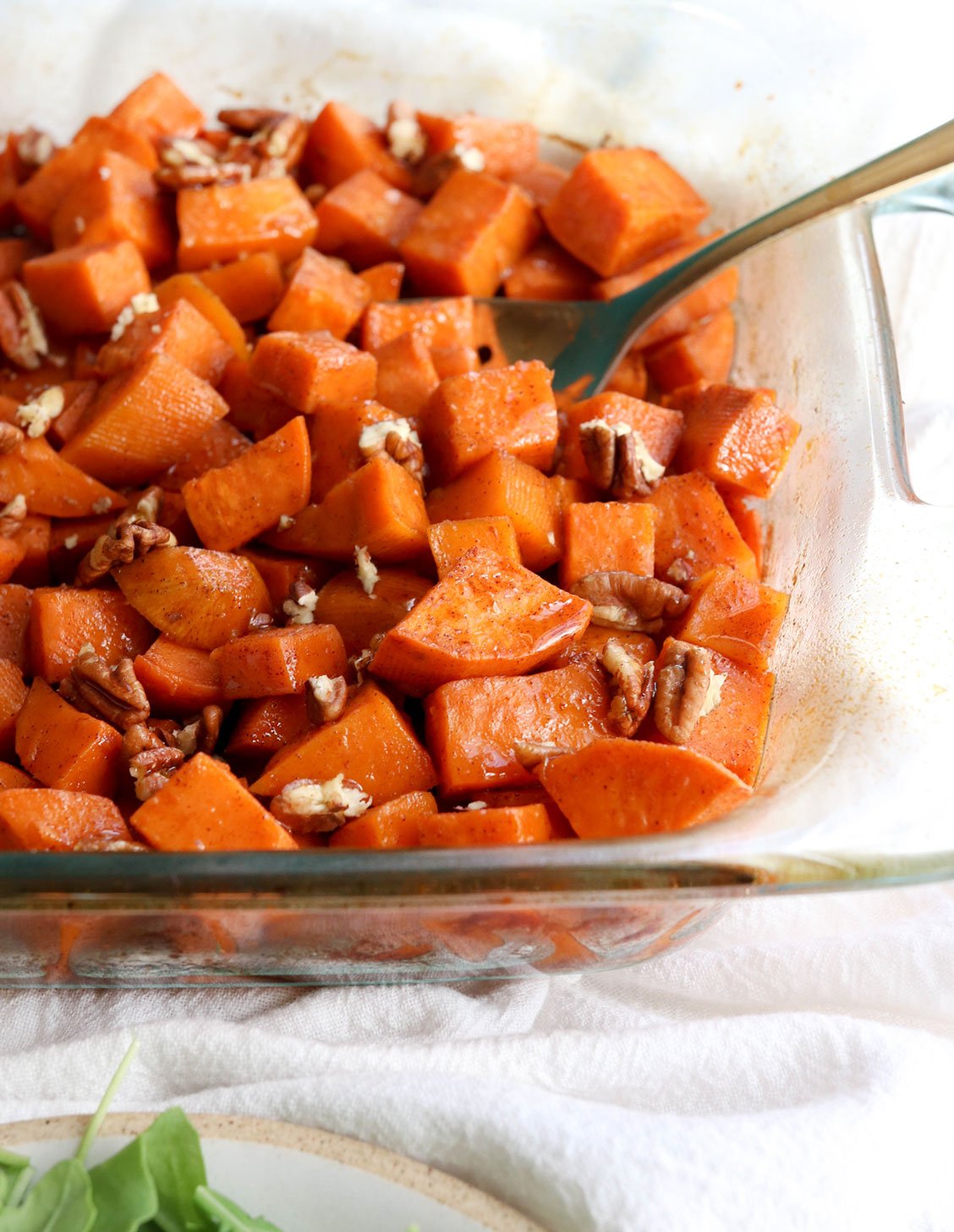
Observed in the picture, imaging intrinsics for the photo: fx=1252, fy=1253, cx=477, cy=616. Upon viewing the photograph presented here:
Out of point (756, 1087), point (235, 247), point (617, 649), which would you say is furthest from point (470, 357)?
point (756, 1087)

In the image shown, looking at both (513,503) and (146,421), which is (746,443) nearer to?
(513,503)

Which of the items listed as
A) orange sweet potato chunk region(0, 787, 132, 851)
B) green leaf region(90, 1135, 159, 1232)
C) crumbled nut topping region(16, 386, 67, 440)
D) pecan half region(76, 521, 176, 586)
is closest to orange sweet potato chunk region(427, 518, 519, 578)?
pecan half region(76, 521, 176, 586)

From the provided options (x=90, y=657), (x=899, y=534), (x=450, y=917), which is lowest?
(x=450, y=917)

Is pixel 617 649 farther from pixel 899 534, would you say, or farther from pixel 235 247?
pixel 235 247

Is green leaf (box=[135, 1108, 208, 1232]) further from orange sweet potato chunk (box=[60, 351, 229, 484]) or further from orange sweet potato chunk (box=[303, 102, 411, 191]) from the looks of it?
orange sweet potato chunk (box=[303, 102, 411, 191])

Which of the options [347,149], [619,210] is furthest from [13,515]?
[619,210]

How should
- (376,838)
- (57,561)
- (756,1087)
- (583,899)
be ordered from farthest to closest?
1. (57,561)
2. (756,1087)
3. (376,838)
4. (583,899)
